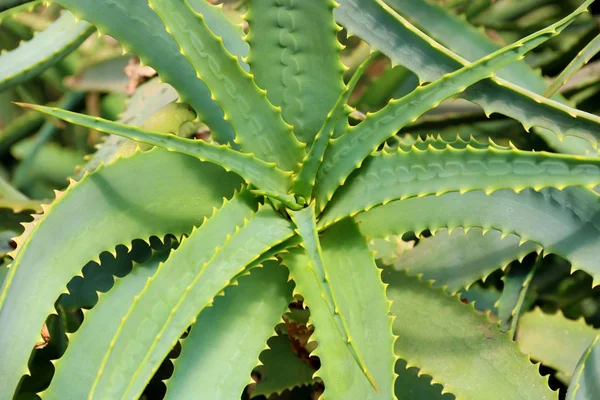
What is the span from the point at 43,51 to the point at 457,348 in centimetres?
54

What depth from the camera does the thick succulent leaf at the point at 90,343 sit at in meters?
0.50

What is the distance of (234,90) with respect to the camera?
48 centimetres

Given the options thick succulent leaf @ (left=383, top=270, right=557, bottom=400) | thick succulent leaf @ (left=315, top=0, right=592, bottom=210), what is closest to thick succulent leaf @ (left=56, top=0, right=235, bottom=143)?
thick succulent leaf @ (left=315, top=0, right=592, bottom=210)

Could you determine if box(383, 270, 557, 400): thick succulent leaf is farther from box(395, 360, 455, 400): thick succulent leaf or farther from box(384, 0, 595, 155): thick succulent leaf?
box(384, 0, 595, 155): thick succulent leaf

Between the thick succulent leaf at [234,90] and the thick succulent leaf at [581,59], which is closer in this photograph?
the thick succulent leaf at [234,90]

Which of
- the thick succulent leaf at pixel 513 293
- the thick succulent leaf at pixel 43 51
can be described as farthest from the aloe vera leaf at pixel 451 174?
the thick succulent leaf at pixel 43 51

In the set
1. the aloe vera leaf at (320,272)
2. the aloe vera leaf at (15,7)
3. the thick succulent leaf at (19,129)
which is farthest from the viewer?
the thick succulent leaf at (19,129)

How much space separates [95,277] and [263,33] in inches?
13.4

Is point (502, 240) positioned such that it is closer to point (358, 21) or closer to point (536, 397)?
point (536, 397)

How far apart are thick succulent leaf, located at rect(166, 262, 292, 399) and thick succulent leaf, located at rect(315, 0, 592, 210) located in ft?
0.27

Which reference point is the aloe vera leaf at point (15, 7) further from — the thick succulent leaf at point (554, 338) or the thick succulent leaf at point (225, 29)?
the thick succulent leaf at point (554, 338)

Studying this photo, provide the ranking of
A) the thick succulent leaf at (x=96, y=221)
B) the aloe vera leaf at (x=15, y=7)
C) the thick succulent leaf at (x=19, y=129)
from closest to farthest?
1. the thick succulent leaf at (x=96, y=221)
2. the aloe vera leaf at (x=15, y=7)
3. the thick succulent leaf at (x=19, y=129)

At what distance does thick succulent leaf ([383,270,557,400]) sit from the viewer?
1.77ft

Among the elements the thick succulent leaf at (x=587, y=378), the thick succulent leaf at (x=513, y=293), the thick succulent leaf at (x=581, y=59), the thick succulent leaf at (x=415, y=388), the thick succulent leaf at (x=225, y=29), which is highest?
the thick succulent leaf at (x=581, y=59)
